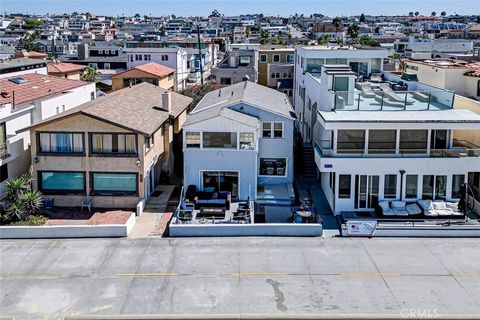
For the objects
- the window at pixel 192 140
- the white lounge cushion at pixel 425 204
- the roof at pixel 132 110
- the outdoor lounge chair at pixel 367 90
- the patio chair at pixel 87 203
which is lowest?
the patio chair at pixel 87 203

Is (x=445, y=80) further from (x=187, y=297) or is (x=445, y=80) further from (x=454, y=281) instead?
(x=187, y=297)

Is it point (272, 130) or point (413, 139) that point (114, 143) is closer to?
point (272, 130)

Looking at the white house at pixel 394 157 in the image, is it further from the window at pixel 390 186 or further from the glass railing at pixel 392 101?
the glass railing at pixel 392 101

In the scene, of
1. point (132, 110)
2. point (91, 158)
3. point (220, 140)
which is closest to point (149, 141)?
point (132, 110)

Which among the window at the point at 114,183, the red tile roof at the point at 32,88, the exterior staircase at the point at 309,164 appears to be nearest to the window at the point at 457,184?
the exterior staircase at the point at 309,164

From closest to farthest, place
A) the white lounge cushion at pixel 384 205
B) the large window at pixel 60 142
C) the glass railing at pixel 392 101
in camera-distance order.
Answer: the white lounge cushion at pixel 384 205 < the large window at pixel 60 142 < the glass railing at pixel 392 101

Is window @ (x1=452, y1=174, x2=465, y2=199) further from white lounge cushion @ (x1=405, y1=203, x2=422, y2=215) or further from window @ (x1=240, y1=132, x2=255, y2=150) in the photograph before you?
window @ (x1=240, y1=132, x2=255, y2=150)

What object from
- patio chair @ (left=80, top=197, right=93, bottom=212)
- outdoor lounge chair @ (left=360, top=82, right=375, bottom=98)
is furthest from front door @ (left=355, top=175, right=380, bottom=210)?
patio chair @ (left=80, top=197, right=93, bottom=212)
